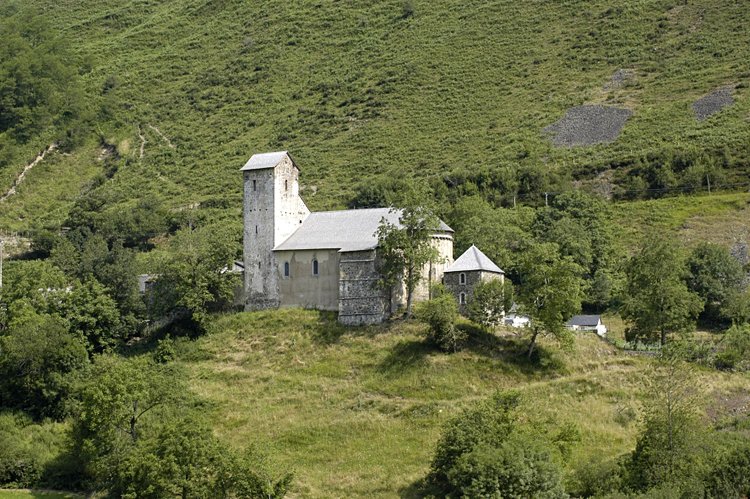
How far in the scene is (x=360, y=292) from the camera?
65250 millimetres

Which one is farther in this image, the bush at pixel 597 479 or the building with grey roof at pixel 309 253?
the building with grey roof at pixel 309 253

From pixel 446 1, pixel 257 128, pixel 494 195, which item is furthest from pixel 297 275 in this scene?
pixel 446 1

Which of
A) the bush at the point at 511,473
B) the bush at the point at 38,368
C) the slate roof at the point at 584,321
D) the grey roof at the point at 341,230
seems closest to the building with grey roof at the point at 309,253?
the grey roof at the point at 341,230

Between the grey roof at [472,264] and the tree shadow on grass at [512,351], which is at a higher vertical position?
the grey roof at [472,264]

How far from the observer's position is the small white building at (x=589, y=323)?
72.8 m

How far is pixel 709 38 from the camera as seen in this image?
130 meters

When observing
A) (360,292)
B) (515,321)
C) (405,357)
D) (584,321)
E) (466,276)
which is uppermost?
(466,276)

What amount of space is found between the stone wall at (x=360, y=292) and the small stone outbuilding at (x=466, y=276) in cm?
428

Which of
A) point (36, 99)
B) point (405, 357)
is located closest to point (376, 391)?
point (405, 357)

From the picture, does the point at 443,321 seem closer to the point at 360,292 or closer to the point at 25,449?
the point at 360,292

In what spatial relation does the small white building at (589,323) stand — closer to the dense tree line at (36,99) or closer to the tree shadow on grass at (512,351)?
the tree shadow on grass at (512,351)

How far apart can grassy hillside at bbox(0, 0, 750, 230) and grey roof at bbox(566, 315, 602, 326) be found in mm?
31219

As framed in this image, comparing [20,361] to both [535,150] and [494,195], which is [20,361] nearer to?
[494,195]

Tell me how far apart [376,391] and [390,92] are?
83881mm
